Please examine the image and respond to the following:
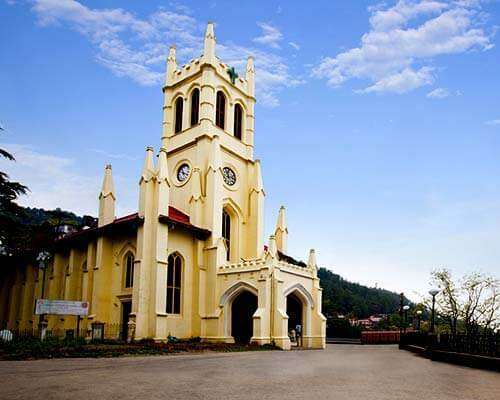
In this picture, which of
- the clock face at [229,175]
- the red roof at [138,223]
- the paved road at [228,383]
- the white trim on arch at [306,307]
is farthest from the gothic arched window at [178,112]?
the paved road at [228,383]

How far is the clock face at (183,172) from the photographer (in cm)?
3550

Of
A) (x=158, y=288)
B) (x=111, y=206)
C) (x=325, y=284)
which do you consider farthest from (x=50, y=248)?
(x=325, y=284)

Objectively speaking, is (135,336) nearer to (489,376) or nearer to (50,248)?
(50,248)

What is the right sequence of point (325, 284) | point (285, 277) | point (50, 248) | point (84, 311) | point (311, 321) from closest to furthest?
point (84, 311)
point (285, 277)
point (311, 321)
point (50, 248)
point (325, 284)

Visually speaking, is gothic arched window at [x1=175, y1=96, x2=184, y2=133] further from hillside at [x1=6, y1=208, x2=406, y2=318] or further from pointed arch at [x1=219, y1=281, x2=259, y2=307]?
pointed arch at [x1=219, y1=281, x2=259, y2=307]

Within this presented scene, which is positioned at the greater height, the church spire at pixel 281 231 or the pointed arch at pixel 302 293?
the church spire at pixel 281 231

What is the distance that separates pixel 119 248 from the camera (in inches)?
1232

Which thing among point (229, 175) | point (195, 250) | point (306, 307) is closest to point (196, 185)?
point (229, 175)

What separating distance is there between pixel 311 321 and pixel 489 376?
68.7 ft

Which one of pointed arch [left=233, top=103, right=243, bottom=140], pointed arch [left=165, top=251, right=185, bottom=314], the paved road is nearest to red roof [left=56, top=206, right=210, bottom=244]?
pointed arch [left=165, top=251, right=185, bottom=314]

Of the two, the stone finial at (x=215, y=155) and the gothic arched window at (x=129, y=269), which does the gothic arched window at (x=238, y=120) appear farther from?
the gothic arched window at (x=129, y=269)

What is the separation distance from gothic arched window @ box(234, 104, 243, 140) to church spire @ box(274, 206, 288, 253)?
22.6ft

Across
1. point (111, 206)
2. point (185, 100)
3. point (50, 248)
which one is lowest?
point (50, 248)

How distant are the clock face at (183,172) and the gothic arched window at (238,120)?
553 centimetres
